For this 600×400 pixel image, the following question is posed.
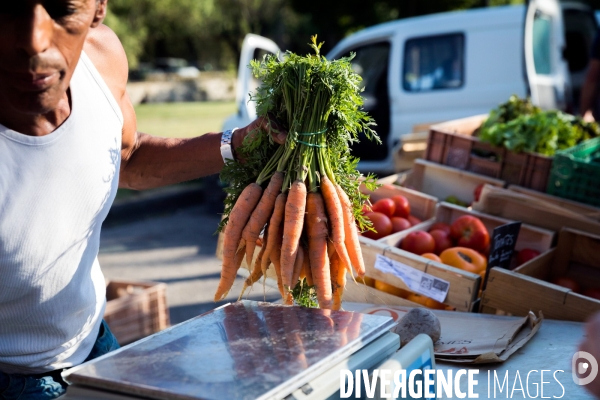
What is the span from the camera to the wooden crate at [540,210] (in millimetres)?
3564

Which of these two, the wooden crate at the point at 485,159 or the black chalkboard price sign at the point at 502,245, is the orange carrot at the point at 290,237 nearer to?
the black chalkboard price sign at the point at 502,245

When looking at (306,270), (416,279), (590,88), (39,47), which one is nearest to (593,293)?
(416,279)

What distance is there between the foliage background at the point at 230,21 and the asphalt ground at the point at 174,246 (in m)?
9.18

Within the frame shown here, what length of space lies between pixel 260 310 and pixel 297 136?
0.60 m

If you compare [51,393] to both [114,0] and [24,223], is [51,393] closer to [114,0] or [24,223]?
[24,223]

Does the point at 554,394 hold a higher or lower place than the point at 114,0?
lower

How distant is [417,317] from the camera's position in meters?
2.37

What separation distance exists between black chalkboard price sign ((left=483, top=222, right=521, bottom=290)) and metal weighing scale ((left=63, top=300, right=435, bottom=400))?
1.20 metres

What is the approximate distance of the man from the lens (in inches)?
61.1

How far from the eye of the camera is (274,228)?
2.21m

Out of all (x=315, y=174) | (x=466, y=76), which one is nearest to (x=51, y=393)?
(x=315, y=174)

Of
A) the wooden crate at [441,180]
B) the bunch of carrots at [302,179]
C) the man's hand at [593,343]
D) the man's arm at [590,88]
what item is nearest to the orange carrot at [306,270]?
the bunch of carrots at [302,179]

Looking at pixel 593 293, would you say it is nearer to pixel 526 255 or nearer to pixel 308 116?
pixel 526 255

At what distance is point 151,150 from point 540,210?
2408 mm
